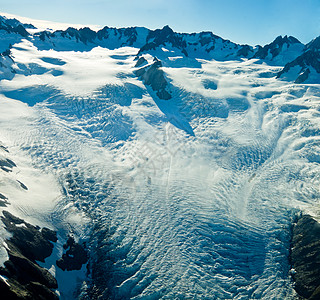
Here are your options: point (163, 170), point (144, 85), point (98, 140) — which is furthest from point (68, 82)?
point (163, 170)

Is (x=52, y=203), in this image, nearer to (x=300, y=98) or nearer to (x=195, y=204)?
(x=195, y=204)

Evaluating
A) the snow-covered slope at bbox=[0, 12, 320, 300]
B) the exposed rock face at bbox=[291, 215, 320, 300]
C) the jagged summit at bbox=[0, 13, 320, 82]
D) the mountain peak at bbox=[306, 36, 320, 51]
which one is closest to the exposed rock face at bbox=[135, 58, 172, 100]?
the snow-covered slope at bbox=[0, 12, 320, 300]

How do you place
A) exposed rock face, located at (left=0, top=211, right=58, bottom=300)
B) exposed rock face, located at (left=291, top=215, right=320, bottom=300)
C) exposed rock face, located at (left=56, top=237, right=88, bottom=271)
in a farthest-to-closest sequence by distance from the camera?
exposed rock face, located at (left=56, top=237, right=88, bottom=271), exposed rock face, located at (left=291, top=215, right=320, bottom=300), exposed rock face, located at (left=0, top=211, right=58, bottom=300)

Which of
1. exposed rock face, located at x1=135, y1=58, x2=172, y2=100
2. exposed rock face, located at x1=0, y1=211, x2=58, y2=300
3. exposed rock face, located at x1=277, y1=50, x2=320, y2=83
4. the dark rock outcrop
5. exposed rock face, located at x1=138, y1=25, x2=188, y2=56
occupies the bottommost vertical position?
exposed rock face, located at x1=0, y1=211, x2=58, y2=300

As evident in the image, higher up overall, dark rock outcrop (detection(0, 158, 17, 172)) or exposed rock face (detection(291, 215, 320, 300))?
exposed rock face (detection(291, 215, 320, 300))

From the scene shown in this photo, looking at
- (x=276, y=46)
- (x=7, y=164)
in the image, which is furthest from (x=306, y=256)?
(x=276, y=46)

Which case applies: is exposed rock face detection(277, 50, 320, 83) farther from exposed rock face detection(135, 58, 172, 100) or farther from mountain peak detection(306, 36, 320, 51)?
exposed rock face detection(135, 58, 172, 100)

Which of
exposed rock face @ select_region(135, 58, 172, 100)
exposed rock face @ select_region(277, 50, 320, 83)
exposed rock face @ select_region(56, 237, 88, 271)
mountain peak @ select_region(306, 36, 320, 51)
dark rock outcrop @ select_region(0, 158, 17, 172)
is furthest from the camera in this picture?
mountain peak @ select_region(306, 36, 320, 51)

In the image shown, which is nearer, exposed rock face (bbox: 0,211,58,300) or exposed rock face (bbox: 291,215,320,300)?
exposed rock face (bbox: 0,211,58,300)
